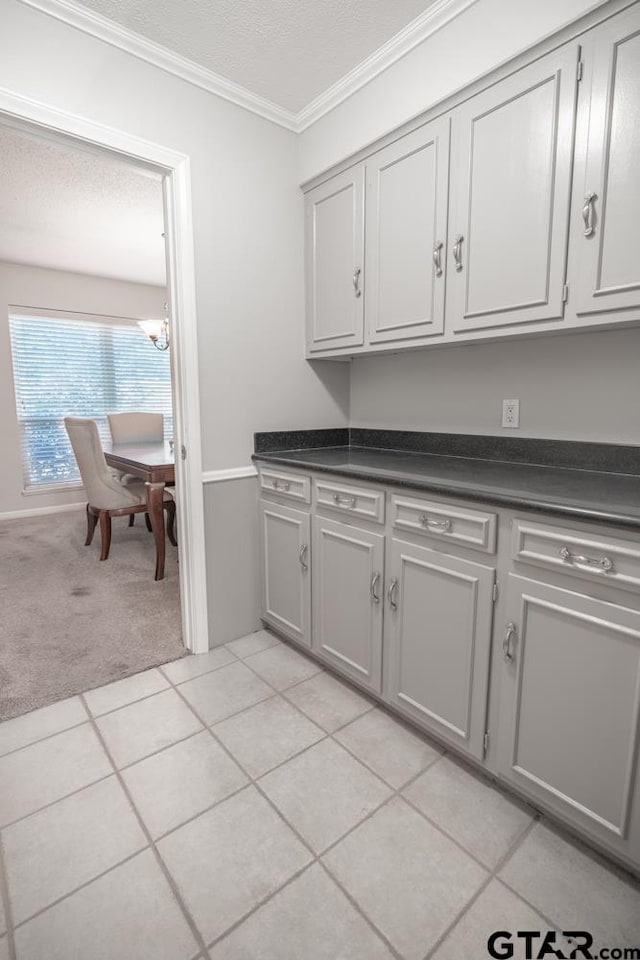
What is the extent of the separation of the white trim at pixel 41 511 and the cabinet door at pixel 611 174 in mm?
5091

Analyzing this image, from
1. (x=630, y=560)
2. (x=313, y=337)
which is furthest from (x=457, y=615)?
(x=313, y=337)

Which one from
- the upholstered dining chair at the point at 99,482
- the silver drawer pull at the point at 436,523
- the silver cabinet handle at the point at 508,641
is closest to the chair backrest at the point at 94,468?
the upholstered dining chair at the point at 99,482

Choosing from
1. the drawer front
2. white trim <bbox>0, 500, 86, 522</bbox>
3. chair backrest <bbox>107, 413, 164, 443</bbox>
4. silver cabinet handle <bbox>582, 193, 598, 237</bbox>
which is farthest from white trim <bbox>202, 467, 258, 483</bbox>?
white trim <bbox>0, 500, 86, 522</bbox>

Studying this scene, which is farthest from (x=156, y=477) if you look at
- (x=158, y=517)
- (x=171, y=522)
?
(x=171, y=522)

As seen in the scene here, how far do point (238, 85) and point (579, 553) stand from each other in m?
2.29

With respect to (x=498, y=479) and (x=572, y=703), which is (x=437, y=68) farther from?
(x=572, y=703)

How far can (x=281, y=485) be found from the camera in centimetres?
216

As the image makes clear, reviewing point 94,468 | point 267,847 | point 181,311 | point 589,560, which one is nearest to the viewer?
point 589,560

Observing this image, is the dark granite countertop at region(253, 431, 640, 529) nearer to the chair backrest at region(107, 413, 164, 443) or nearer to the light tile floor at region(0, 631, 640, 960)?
the light tile floor at region(0, 631, 640, 960)

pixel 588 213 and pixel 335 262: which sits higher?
pixel 335 262

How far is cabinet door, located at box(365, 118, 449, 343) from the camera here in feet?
5.61

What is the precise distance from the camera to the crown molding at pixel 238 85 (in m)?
1.60

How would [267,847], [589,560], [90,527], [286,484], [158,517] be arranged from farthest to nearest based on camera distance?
[90,527] < [158,517] < [286,484] < [267,847] < [589,560]

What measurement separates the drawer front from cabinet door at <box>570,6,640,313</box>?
677 mm
